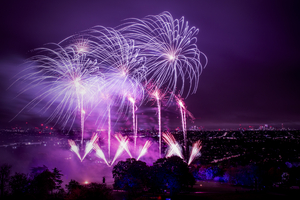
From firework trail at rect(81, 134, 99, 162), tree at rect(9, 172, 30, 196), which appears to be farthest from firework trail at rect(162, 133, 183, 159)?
tree at rect(9, 172, 30, 196)

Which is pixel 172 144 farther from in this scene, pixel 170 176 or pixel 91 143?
pixel 91 143

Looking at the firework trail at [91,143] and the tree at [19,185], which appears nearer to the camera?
the tree at [19,185]

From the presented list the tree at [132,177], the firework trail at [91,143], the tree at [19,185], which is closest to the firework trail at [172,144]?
the tree at [132,177]

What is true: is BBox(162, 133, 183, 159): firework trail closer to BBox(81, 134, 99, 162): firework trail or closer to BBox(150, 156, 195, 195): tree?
BBox(150, 156, 195, 195): tree

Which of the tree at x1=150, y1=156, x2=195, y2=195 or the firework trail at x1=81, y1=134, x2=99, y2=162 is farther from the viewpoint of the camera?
the firework trail at x1=81, y1=134, x2=99, y2=162

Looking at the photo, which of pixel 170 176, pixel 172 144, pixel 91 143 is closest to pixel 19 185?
pixel 170 176

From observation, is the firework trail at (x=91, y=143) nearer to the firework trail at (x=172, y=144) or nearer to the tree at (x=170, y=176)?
the firework trail at (x=172, y=144)

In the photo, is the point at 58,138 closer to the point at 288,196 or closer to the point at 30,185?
the point at 30,185

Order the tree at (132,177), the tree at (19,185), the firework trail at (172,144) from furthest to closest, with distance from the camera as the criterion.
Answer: the firework trail at (172,144), the tree at (132,177), the tree at (19,185)

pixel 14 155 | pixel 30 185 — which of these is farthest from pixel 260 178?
pixel 14 155
